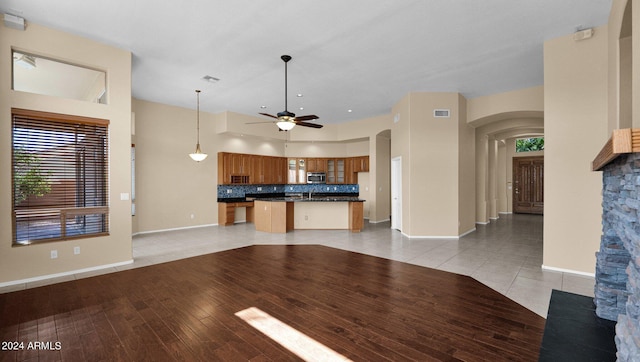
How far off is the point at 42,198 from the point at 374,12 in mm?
5309

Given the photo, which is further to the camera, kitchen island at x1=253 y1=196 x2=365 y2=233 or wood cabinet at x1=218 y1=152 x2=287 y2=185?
wood cabinet at x1=218 y1=152 x2=287 y2=185

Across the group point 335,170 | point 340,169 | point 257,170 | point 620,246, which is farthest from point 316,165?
point 620,246

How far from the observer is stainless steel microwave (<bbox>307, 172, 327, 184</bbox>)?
1062 cm

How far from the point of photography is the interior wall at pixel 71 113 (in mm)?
3787

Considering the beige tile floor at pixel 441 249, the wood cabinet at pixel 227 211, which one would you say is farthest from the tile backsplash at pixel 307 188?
the beige tile floor at pixel 441 249

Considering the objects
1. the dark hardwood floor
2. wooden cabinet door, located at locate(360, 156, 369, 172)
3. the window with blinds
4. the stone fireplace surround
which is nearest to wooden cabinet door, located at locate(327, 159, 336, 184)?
wooden cabinet door, located at locate(360, 156, 369, 172)

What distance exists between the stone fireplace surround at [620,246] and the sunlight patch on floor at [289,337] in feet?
5.57

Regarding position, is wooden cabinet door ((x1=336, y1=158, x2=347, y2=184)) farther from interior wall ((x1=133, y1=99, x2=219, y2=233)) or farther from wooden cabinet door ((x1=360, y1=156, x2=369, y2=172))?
interior wall ((x1=133, y1=99, x2=219, y2=233))

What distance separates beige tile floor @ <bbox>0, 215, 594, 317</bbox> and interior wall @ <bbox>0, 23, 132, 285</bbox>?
251 mm

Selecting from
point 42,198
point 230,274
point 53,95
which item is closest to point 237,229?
point 230,274

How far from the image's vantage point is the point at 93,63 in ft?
14.6

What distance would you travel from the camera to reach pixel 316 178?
10.6m

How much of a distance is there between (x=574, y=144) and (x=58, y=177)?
763cm

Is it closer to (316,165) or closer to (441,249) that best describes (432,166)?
(441,249)
